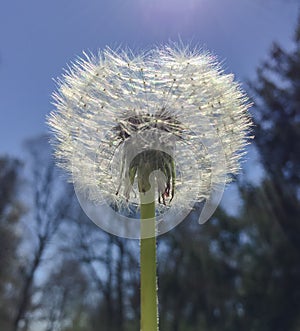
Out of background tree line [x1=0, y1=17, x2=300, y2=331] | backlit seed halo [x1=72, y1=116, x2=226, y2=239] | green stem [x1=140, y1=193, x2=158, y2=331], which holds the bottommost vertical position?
green stem [x1=140, y1=193, x2=158, y2=331]

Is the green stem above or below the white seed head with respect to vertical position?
below

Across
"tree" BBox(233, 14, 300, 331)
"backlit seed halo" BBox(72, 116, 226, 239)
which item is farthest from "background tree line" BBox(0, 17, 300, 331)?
"backlit seed halo" BBox(72, 116, 226, 239)

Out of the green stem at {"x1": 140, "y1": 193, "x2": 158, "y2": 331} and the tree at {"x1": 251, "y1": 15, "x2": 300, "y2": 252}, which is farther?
the tree at {"x1": 251, "y1": 15, "x2": 300, "y2": 252}

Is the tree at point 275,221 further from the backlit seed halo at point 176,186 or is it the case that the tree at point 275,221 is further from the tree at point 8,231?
the backlit seed halo at point 176,186

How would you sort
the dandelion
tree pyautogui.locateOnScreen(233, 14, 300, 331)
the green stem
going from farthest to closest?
tree pyautogui.locateOnScreen(233, 14, 300, 331) → the dandelion → the green stem

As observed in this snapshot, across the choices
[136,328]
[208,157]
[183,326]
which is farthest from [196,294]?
[208,157]

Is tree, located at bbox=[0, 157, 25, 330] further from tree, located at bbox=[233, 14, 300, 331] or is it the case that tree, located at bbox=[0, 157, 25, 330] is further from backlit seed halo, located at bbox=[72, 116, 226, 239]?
backlit seed halo, located at bbox=[72, 116, 226, 239]

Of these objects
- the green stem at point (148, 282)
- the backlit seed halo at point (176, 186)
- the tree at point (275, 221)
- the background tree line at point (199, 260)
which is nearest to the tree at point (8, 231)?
the background tree line at point (199, 260)

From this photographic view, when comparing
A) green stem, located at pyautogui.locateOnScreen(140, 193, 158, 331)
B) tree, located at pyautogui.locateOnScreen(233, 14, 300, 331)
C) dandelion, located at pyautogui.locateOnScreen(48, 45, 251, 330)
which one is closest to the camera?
green stem, located at pyautogui.locateOnScreen(140, 193, 158, 331)
